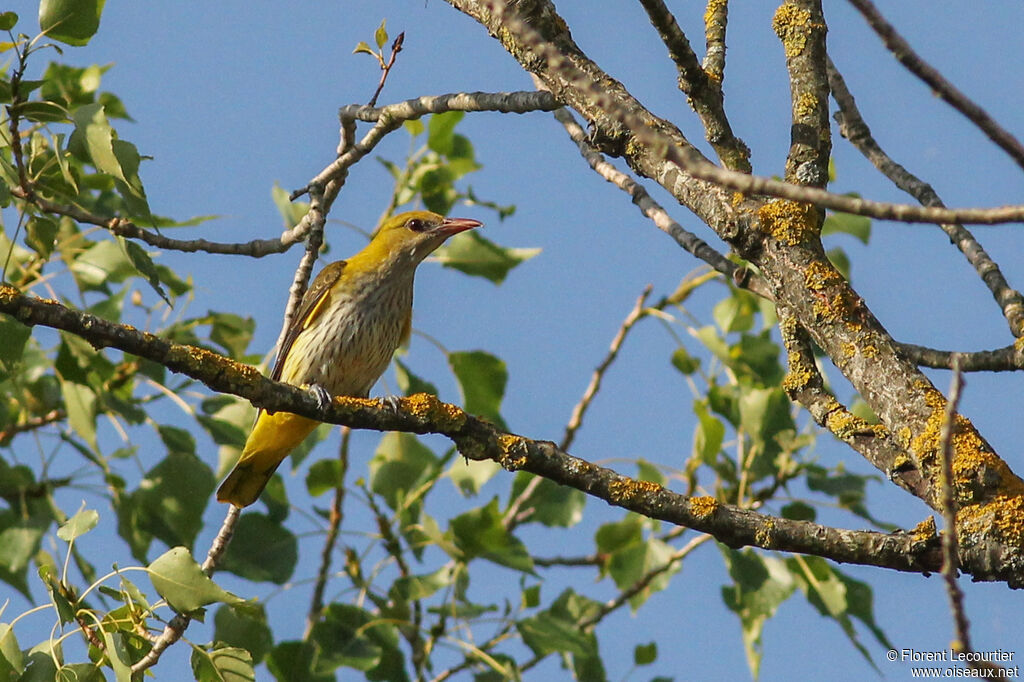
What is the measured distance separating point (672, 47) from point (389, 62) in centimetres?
138

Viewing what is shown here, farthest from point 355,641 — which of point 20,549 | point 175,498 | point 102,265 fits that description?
point 102,265

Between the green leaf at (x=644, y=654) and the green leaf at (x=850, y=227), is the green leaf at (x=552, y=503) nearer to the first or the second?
the green leaf at (x=644, y=654)

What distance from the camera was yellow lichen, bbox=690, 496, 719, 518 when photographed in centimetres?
275

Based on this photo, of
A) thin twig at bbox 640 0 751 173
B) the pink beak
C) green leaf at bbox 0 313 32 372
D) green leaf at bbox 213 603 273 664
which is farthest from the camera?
the pink beak

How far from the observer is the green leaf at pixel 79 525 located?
10.2 feet

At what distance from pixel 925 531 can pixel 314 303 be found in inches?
151

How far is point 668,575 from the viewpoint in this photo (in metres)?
6.20

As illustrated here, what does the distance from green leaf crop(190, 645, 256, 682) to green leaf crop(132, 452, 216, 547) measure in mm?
1534

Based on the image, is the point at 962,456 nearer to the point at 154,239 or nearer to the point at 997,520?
the point at 997,520

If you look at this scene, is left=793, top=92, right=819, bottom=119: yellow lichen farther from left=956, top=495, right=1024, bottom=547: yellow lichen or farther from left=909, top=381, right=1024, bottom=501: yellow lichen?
left=956, top=495, right=1024, bottom=547: yellow lichen

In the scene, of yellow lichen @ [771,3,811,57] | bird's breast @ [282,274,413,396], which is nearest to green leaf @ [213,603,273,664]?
bird's breast @ [282,274,413,396]

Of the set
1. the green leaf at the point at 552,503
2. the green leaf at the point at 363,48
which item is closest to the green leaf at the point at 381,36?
the green leaf at the point at 363,48

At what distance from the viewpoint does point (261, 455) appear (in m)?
5.32

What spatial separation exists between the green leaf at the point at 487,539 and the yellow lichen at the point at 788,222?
2.23 m
